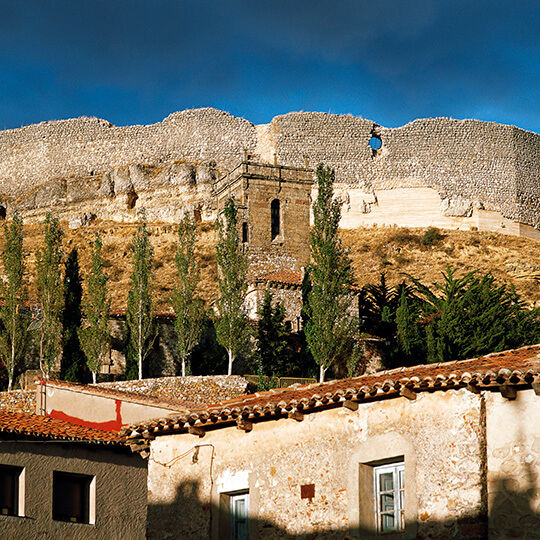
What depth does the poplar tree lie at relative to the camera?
107ft

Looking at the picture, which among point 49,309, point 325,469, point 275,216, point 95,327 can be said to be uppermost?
point 275,216

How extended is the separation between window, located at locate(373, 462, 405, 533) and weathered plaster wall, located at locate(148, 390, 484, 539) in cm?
18

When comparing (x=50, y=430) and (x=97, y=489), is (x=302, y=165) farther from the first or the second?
(x=97, y=489)

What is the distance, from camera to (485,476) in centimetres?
1098

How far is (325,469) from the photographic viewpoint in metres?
12.4

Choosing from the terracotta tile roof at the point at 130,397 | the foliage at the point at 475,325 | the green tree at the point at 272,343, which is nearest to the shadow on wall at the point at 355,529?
the terracotta tile roof at the point at 130,397

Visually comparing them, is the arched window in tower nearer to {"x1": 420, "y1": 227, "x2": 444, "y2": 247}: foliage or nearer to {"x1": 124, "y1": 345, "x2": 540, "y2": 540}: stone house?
{"x1": 420, "y1": 227, "x2": 444, "y2": 247}: foliage

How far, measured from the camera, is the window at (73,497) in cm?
1598

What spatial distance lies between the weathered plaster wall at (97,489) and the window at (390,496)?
573 cm

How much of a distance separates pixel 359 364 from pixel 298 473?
69.6ft

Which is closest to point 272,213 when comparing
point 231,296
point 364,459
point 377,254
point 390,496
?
point 231,296

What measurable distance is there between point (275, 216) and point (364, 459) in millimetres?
28139

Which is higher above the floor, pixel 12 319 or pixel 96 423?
pixel 12 319

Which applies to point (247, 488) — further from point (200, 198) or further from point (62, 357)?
point (200, 198)
